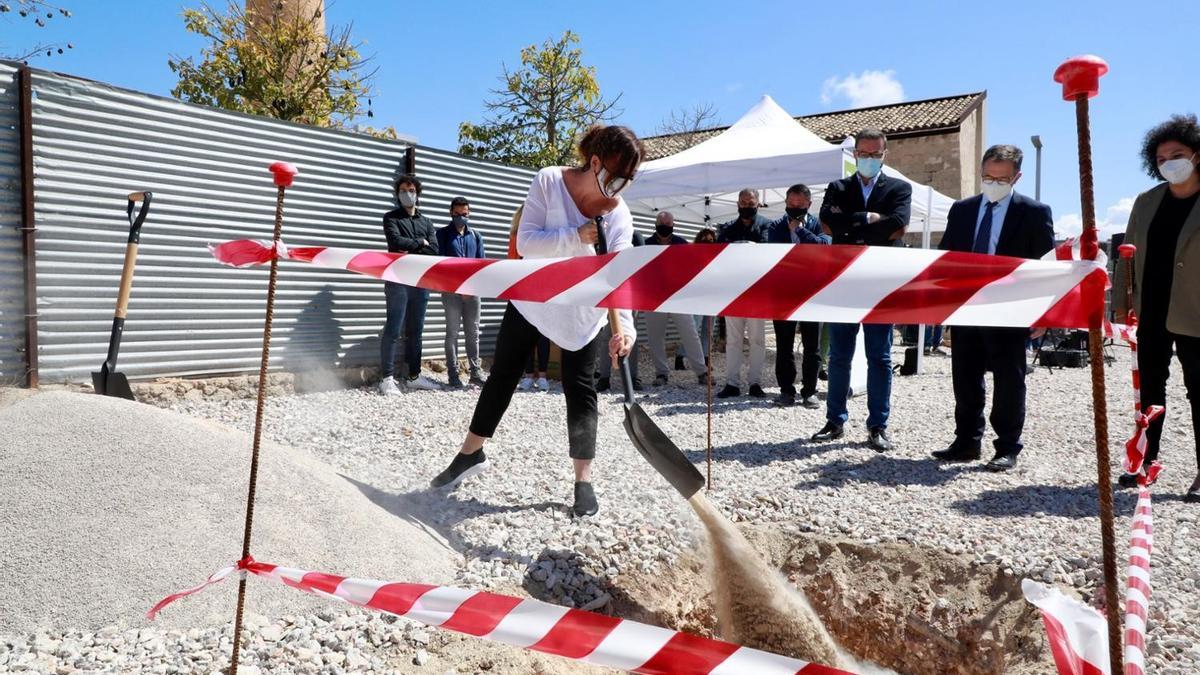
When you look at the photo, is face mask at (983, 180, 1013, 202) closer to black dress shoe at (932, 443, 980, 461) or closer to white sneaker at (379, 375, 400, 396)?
black dress shoe at (932, 443, 980, 461)

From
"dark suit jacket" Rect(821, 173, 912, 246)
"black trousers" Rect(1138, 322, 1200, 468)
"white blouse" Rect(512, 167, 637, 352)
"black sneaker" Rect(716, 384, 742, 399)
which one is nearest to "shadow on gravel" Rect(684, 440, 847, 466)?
"dark suit jacket" Rect(821, 173, 912, 246)

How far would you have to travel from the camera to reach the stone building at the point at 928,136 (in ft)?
82.9

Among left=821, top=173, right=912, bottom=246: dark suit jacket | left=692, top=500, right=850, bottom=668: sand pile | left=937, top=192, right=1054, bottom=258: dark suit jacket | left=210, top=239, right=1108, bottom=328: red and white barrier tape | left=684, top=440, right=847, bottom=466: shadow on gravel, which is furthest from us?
left=821, top=173, right=912, bottom=246: dark suit jacket

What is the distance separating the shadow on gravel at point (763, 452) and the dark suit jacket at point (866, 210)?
1.52m

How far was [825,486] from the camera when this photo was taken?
4.67m

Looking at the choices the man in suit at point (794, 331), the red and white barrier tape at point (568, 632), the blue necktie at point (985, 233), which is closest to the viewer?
the red and white barrier tape at point (568, 632)

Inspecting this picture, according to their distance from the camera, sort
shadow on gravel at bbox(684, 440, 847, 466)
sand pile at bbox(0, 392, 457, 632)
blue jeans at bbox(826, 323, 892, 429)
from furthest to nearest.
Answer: blue jeans at bbox(826, 323, 892, 429) → shadow on gravel at bbox(684, 440, 847, 466) → sand pile at bbox(0, 392, 457, 632)

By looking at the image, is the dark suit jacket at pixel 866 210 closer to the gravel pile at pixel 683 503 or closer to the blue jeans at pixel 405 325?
the gravel pile at pixel 683 503

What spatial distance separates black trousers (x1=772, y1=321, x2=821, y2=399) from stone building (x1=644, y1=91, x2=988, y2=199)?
19268mm

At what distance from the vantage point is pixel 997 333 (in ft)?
16.0

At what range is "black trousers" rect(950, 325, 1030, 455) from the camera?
490 centimetres

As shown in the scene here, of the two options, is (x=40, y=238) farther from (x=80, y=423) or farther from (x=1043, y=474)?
(x=1043, y=474)

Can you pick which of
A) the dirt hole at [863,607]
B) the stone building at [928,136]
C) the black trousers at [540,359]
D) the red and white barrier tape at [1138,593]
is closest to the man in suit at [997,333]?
the dirt hole at [863,607]

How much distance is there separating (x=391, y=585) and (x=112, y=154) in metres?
5.96
